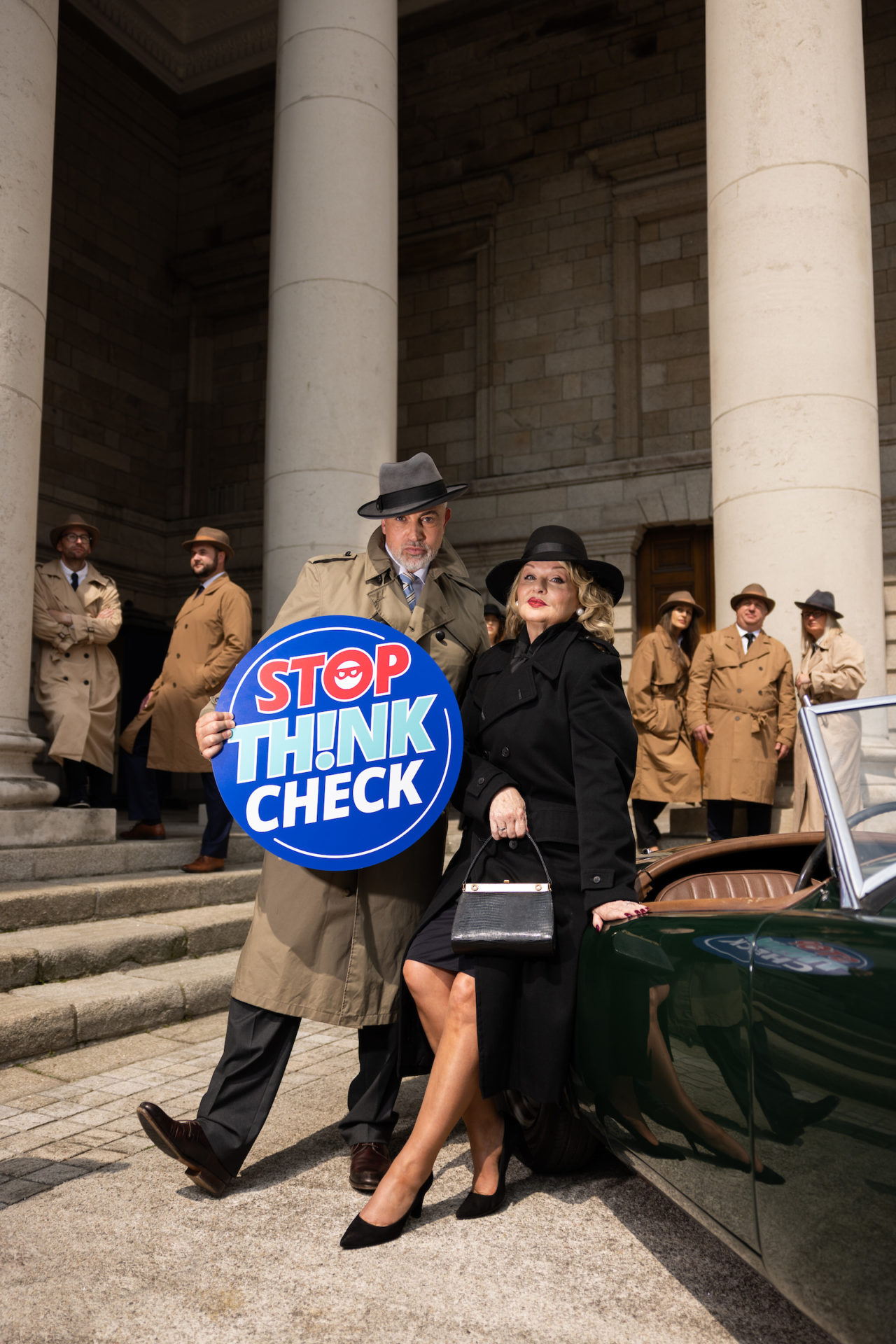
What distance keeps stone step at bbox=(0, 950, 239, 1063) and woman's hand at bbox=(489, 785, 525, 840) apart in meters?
2.28

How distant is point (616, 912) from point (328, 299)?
654 centimetres

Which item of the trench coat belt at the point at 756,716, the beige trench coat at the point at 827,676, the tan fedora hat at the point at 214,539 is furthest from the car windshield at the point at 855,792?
the tan fedora hat at the point at 214,539

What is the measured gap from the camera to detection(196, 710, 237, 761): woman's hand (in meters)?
2.83

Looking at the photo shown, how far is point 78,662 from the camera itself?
679 centimetres

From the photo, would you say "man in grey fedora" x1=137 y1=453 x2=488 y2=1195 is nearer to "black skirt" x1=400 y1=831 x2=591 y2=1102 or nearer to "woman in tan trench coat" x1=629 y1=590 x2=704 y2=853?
"black skirt" x1=400 y1=831 x2=591 y2=1102

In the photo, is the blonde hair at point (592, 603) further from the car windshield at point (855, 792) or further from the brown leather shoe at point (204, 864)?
the brown leather shoe at point (204, 864)

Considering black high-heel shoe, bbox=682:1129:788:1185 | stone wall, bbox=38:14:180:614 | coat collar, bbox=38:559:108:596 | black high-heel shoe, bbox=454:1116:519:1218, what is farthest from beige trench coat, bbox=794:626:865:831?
stone wall, bbox=38:14:180:614

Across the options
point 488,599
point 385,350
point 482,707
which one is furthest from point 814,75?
point 482,707

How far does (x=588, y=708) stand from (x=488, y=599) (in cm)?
722

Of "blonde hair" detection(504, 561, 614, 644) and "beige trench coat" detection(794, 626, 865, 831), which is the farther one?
"beige trench coat" detection(794, 626, 865, 831)

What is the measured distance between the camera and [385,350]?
818cm

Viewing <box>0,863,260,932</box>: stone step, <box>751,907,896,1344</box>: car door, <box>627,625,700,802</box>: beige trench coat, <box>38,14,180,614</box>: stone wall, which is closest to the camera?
→ <box>751,907,896,1344</box>: car door

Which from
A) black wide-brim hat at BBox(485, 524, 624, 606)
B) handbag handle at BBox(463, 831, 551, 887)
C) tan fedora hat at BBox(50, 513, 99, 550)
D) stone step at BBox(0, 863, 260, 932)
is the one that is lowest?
stone step at BBox(0, 863, 260, 932)

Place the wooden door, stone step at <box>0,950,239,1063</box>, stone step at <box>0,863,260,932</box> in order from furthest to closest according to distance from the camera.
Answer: the wooden door < stone step at <box>0,863,260,932</box> < stone step at <box>0,950,239,1063</box>
